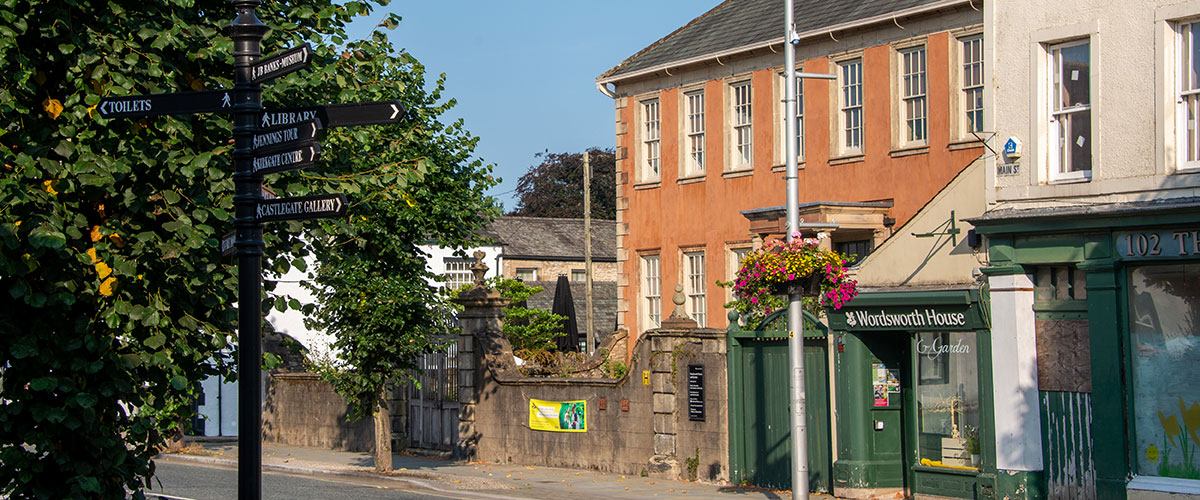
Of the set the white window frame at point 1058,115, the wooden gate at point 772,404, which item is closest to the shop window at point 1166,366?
the white window frame at point 1058,115

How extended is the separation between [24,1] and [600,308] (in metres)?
43.6

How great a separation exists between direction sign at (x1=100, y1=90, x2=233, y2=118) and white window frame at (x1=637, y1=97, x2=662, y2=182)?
2152cm

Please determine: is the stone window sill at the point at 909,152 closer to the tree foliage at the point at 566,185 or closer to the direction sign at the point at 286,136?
the direction sign at the point at 286,136

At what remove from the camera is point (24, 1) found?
25.4 feet

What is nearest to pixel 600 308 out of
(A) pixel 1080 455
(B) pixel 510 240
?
(B) pixel 510 240

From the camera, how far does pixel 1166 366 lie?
1384 centimetres

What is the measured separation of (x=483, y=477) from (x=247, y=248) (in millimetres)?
14080

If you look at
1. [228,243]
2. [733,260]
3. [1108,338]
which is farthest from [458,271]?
[228,243]

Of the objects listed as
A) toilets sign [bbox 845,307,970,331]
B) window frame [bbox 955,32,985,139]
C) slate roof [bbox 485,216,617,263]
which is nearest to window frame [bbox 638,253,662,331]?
window frame [bbox 955,32,985,139]

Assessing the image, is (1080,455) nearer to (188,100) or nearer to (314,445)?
(188,100)

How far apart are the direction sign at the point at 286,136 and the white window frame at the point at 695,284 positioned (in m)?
20.8

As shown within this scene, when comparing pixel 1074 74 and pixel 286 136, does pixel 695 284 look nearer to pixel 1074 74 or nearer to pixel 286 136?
pixel 1074 74

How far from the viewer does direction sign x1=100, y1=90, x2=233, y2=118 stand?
24.9 ft

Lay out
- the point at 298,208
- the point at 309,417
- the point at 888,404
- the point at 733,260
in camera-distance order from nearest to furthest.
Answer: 1. the point at 298,208
2. the point at 888,404
3. the point at 733,260
4. the point at 309,417
